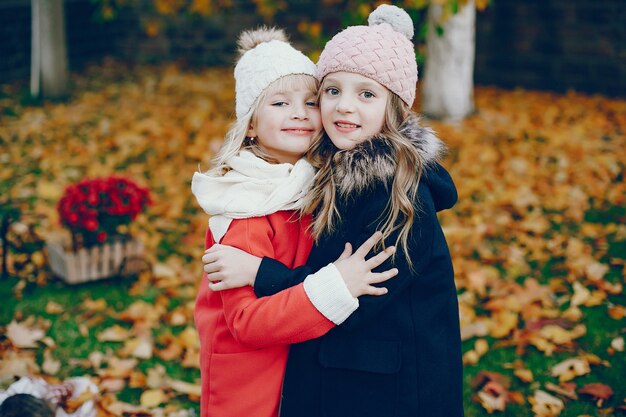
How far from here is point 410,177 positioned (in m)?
2.02

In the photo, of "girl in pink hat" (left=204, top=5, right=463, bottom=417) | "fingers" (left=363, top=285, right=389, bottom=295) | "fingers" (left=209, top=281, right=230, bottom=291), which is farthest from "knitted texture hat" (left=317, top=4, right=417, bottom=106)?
"fingers" (left=209, top=281, right=230, bottom=291)

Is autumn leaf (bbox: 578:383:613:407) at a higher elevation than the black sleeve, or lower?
lower

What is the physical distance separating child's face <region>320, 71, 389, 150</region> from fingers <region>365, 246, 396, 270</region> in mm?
376

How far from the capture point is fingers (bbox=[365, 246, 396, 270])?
1.98 m

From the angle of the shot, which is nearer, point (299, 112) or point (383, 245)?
point (383, 245)

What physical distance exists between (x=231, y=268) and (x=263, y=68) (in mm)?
727

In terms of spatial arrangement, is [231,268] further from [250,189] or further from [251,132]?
[251,132]

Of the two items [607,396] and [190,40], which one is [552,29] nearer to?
[190,40]

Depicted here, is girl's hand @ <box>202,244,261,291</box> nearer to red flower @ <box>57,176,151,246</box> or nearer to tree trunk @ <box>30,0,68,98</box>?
red flower @ <box>57,176,151,246</box>

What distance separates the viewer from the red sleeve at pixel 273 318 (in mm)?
1948

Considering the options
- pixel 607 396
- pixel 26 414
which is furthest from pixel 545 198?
pixel 26 414

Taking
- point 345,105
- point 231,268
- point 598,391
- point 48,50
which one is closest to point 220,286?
point 231,268

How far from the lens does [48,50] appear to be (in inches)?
345

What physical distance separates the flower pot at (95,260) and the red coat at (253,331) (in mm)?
2286
